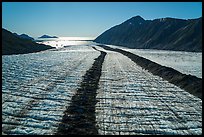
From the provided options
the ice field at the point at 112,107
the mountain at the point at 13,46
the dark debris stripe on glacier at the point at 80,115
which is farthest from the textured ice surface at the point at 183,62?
the mountain at the point at 13,46

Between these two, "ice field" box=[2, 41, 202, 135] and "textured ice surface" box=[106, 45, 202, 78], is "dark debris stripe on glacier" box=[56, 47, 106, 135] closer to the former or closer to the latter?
"ice field" box=[2, 41, 202, 135]

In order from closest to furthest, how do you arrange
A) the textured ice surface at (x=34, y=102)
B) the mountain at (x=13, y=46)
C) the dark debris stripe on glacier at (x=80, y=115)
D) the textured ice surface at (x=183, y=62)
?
the dark debris stripe on glacier at (x=80, y=115), the textured ice surface at (x=34, y=102), the textured ice surface at (x=183, y=62), the mountain at (x=13, y=46)

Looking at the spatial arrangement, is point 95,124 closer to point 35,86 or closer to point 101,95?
point 101,95

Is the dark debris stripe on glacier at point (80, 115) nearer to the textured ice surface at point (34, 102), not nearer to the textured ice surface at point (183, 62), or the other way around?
the textured ice surface at point (34, 102)

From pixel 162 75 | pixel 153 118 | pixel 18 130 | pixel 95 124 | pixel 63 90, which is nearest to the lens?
pixel 18 130

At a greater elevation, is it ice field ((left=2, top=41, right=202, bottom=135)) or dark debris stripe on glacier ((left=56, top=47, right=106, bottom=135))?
ice field ((left=2, top=41, right=202, bottom=135))

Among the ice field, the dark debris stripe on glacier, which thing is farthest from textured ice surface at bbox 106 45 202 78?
the dark debris stripe on glacier

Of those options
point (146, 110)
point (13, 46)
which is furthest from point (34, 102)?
point (13, 46)

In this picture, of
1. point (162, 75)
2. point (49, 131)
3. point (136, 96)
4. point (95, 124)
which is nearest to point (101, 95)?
point (136, 96)
